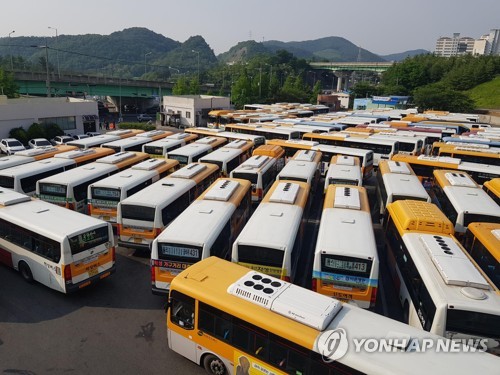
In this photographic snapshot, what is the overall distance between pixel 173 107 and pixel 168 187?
43312 millimetres

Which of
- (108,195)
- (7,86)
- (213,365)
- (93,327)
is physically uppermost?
(7,86)

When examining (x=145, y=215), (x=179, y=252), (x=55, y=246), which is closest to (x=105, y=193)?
(x=145, y=215)

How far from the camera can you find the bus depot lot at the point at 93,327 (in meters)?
8.64

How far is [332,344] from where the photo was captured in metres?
6.32

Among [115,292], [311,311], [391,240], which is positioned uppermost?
[311,311]

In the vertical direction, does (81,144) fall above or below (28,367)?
above

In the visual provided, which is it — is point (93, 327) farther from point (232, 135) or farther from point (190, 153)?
point (232, 135)

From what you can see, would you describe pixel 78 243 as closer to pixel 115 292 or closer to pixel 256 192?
pixel 115 292

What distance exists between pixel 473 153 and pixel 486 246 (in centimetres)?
1556

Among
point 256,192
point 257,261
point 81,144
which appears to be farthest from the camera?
point 81,144

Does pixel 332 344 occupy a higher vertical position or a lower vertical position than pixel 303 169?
lower

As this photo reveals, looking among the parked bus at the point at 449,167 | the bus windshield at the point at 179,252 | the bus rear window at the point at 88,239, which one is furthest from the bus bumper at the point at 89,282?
the parked bus at the point at 449,167

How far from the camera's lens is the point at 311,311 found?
6.77 meters

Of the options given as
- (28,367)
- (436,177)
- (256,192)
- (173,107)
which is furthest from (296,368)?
(173,107)
